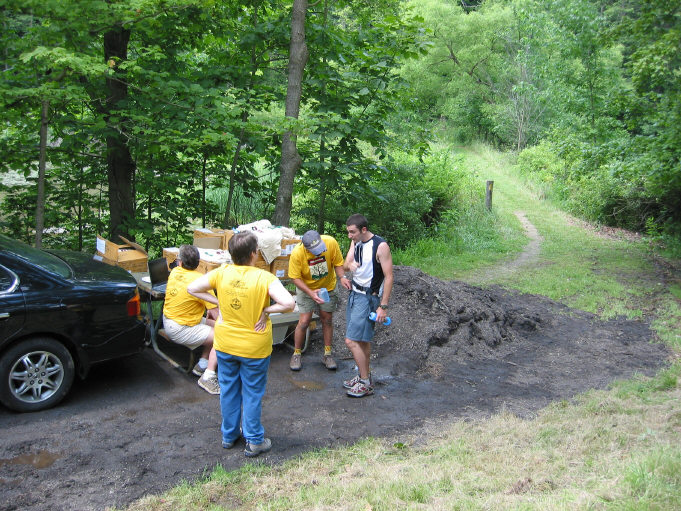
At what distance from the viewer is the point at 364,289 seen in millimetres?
5820

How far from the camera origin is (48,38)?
716 centimetres

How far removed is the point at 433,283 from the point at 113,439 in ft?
16.4

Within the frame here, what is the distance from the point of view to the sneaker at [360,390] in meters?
5.84

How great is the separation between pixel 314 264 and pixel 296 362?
1.18 metres

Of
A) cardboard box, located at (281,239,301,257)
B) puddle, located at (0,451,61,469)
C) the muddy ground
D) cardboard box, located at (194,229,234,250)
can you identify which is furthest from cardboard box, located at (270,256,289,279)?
puddle, located at (0,451,61,469)

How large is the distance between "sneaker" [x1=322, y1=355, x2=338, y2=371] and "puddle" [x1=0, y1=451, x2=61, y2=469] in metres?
2.98

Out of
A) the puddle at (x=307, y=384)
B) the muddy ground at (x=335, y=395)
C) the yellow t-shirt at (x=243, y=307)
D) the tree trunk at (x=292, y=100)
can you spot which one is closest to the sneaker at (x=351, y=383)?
the muddy ground at (x=335, y=395)

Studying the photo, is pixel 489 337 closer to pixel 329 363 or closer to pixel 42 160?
pixel 329 363

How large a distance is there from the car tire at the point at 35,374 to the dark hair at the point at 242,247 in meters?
2.07

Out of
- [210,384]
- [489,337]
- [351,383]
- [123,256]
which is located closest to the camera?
[210,384]

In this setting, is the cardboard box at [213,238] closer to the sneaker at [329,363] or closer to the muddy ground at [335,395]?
the muddy ground at [335,395]

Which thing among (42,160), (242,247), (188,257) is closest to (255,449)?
(242,247)

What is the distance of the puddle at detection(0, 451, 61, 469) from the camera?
168 inches

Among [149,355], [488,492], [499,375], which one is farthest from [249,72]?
[488,492]
